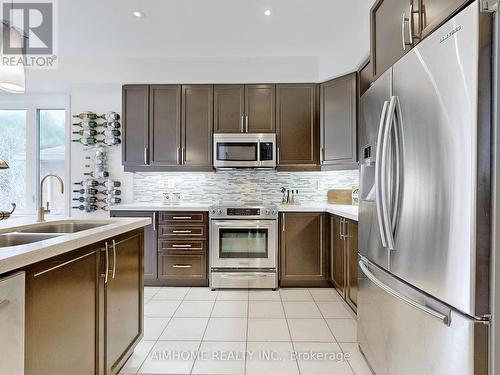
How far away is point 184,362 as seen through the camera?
190cm

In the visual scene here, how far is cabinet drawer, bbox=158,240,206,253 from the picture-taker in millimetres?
3334

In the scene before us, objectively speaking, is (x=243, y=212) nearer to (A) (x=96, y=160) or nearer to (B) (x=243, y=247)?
(B) (x=243, y=247)

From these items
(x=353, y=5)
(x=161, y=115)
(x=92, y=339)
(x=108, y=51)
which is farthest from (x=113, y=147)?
(x=353, y=5)

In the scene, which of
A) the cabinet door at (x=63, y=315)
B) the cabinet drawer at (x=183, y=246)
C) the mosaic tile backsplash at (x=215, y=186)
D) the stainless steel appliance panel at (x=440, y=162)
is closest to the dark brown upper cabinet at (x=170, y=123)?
the mosaic tile backsplash at (x=215, y=186)

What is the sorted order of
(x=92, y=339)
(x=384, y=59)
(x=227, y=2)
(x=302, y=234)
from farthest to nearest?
(x=302, y=234), (x=227, y=2), (x=384, y=59), (x=92, y=339)

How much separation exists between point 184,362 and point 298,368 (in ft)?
2.48

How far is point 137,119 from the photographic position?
361cm

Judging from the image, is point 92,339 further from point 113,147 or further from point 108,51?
point 108,51

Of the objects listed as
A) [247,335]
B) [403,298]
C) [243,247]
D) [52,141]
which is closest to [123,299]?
[247,335]

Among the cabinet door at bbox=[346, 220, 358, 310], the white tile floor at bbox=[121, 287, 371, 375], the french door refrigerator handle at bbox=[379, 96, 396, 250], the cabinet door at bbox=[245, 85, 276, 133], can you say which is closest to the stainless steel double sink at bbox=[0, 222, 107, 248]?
the white tile floor at bbox=[121, 287, 371, 375]

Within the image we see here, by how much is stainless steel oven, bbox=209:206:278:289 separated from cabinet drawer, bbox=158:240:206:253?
0.47ft

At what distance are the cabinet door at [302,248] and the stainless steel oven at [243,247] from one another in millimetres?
118

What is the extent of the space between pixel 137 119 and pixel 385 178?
10.3 ft

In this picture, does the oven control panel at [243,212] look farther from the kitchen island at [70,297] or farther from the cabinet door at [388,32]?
the cabinet door at [388,32]
